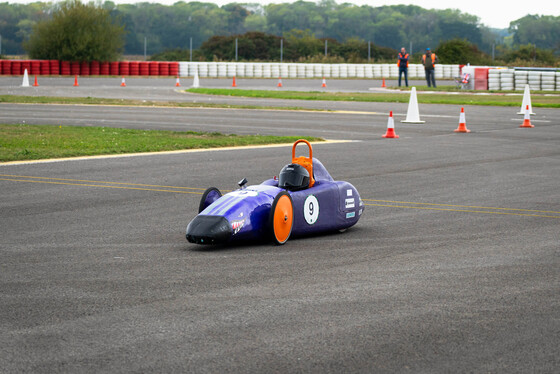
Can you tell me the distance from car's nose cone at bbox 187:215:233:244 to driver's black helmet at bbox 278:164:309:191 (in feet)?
3.26

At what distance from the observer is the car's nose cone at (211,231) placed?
768 cm

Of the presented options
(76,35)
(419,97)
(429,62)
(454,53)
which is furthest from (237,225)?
(454,53)

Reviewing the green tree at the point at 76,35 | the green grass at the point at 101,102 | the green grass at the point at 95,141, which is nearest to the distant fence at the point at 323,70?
the green tree at the point at 76,35

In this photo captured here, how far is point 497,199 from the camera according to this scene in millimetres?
10984

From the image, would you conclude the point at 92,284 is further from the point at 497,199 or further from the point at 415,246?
the point at 497,199

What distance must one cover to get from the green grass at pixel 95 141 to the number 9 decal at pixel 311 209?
765 centimetres

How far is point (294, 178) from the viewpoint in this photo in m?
8.55

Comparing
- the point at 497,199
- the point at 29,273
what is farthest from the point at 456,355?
the point at 497,199

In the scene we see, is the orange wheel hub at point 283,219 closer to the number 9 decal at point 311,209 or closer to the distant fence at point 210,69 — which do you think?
the number 9 decal at point 311,209

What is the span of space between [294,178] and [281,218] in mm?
664

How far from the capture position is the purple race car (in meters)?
7.80

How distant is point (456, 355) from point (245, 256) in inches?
117

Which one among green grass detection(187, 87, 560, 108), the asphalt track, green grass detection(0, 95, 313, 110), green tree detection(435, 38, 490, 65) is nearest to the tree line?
green tree detection(435, 38, 490, 65)

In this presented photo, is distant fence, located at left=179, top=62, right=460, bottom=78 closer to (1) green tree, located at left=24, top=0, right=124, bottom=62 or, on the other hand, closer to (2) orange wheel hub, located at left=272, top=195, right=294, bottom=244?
(1) green tree, located at left=24, top=0, right=124, bottom=62
